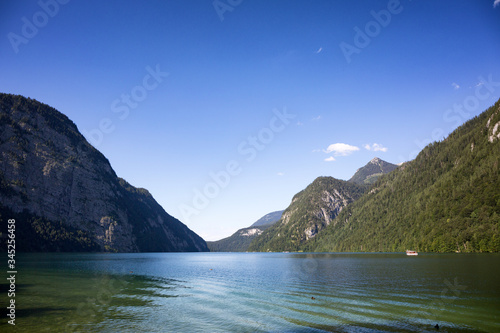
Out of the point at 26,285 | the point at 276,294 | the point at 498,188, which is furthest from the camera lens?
the point at 498,188

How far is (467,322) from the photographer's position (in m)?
24.3

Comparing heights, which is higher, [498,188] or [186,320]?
[498,188]

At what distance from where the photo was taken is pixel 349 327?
23688 mm

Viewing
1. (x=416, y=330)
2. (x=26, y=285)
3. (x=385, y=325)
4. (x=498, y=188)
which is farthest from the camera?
(x=498, y=188)

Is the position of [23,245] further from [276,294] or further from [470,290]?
[470,290]

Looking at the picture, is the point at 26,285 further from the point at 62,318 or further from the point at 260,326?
the point at 260,326

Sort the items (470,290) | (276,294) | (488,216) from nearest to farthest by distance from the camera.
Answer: (470,290), (276,294), (488,216)

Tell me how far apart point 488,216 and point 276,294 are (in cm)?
17983

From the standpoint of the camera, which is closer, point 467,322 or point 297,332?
point 297,332

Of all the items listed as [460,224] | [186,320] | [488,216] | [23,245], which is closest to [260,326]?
[186,320]

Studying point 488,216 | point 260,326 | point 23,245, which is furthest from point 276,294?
point 23,245

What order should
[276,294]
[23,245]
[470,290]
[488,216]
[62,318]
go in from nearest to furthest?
[62,318], [470,290], [276,294], [488,216], [23,245]

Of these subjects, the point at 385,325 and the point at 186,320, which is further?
the point at 186,320

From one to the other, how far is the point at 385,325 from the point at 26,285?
53527 mm
